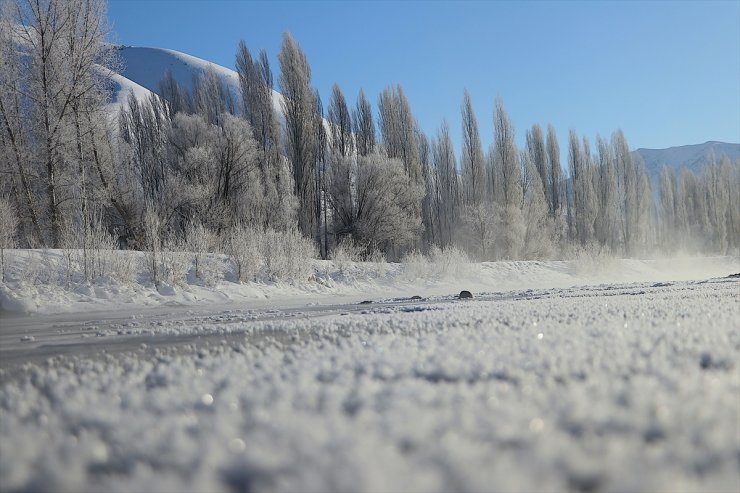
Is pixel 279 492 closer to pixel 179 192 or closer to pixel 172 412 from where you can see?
pixel 172 412

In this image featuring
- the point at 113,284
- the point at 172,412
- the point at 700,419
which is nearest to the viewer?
the point at 700,419

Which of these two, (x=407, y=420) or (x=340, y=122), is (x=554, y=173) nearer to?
(x=340, y=122)

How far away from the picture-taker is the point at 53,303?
8.11 meters

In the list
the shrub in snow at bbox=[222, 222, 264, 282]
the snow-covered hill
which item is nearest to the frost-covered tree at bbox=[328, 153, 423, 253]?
the shrub in snow at bbox=[222, 222, 264, 282]

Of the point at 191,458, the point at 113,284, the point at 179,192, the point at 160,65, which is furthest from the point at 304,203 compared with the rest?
the point at 160,65

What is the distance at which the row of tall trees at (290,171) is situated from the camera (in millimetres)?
13992

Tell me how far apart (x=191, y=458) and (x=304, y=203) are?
26.8 metres

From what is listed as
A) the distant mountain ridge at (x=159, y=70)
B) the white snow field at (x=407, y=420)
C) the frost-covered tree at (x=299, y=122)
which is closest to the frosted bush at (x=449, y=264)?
the frost-covered tree at (x=299, y=122)

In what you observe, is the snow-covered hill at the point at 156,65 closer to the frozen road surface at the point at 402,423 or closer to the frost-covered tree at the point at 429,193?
the frost-covered tree at the point at 429,193

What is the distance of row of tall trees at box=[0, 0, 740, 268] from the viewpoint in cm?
Answer: 1399

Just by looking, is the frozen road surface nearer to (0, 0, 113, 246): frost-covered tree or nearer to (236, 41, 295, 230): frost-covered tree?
(0, 0, 113, 246): frost-covered tree

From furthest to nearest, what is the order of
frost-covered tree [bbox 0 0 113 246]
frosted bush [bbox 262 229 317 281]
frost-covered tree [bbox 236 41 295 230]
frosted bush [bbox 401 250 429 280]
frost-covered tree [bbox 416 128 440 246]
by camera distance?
frost-covered tree [bbox 416 128 440 246] → frost-covered tree [bbox 236 41 295 230] → frosted bush [bbox 401 250 429 280] → frost-covered tree [bbox 0 0 113 246] → frosted bush [bbox 262 229 317 281]

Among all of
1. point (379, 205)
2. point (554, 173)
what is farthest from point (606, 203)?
point (379, 205)

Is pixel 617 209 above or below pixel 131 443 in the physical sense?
above
